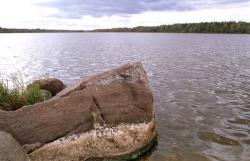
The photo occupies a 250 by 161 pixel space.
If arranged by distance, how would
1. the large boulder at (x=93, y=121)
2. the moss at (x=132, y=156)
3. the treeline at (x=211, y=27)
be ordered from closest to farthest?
1. the large boulder at (x=93, y=121)
2. the moss at (x=132, y=156)
3. the treeline at (x=211, y=27)

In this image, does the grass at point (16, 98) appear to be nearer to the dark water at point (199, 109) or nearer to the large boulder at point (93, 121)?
the large boulder at point (93, 121)

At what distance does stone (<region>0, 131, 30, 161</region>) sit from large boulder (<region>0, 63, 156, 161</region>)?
0.45m

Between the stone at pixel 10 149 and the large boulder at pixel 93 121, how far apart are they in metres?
0.45

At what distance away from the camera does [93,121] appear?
8.33 meters

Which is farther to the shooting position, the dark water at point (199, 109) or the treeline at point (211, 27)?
the treeline at point (211, 27)

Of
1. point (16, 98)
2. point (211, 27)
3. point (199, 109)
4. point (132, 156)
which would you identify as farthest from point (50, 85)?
point (211, 27)

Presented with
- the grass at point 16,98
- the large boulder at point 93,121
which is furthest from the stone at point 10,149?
the grass at point 16,98

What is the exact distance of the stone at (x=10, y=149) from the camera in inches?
269

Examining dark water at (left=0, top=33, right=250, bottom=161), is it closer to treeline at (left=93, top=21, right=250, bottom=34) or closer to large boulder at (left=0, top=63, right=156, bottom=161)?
large boulder at (left=0, top=63, right=156, bottom=161)

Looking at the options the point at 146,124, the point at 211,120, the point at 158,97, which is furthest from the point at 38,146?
the point at 158,97

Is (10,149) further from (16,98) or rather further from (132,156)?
(132,156)

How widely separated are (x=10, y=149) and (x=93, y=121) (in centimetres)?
216

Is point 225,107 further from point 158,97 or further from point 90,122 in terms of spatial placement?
point 90,122

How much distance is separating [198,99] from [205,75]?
624cm
